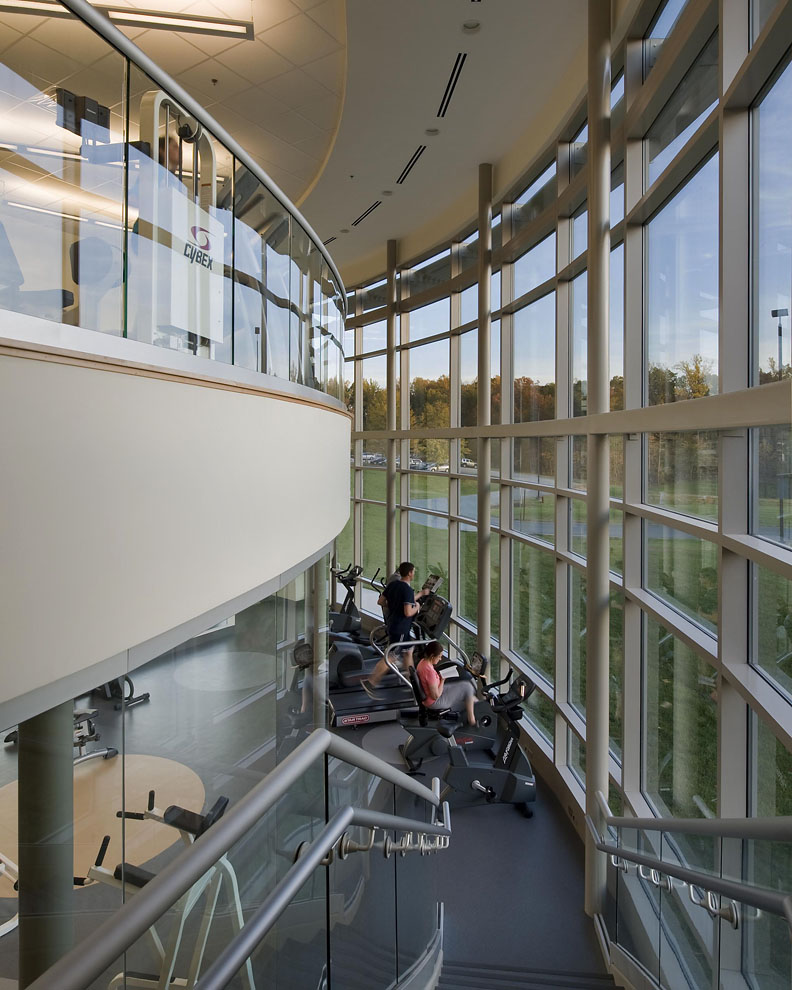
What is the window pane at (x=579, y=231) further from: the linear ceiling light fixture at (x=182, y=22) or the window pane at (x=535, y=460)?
the linear ceiling light fixture at (x=182, y=22)

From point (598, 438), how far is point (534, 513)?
133 inches

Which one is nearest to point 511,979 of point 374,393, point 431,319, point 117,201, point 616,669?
point 616,669

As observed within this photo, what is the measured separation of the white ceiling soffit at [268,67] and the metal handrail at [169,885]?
7163 mm

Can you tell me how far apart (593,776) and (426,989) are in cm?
281

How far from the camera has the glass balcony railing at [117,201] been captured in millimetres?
1818

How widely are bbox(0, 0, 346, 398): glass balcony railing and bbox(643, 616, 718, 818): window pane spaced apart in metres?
3.69

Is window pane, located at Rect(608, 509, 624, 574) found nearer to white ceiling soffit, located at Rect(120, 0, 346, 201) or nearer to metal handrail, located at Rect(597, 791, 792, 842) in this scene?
metal handrail, located at Rect(597, 791, 792, 842)

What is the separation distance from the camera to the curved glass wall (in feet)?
12.8

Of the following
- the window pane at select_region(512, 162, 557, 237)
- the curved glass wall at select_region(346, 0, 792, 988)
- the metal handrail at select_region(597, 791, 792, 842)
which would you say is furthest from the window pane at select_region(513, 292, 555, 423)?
the metal handrail at select_region(597, 791, 792, 842)

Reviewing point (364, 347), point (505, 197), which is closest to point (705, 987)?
point (505, 197)

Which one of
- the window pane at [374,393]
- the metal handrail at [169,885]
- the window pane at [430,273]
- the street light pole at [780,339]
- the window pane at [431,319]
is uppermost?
the window pane at [430,273]

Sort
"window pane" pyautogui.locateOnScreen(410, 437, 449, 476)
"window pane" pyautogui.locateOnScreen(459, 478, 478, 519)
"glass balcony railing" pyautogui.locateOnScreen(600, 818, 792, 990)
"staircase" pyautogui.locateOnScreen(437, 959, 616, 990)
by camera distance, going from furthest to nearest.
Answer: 1. "window pane" pyautogui.locateOnScreen(410, 437, 449, 476)
2. "window pane" pyautogui.locateOnScreen(459, 478, 478, 519)
3. "staircase" pyautogui.locateOnScreen(437, 959, 616, 990)
4. "glass balcony railing" pyautogui.locateOnScreen(600, 818, 792, 990)

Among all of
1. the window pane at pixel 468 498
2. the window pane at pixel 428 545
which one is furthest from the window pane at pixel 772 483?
the window pane at pixel 428 545

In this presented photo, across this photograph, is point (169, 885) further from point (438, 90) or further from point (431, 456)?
point (431, 456)
